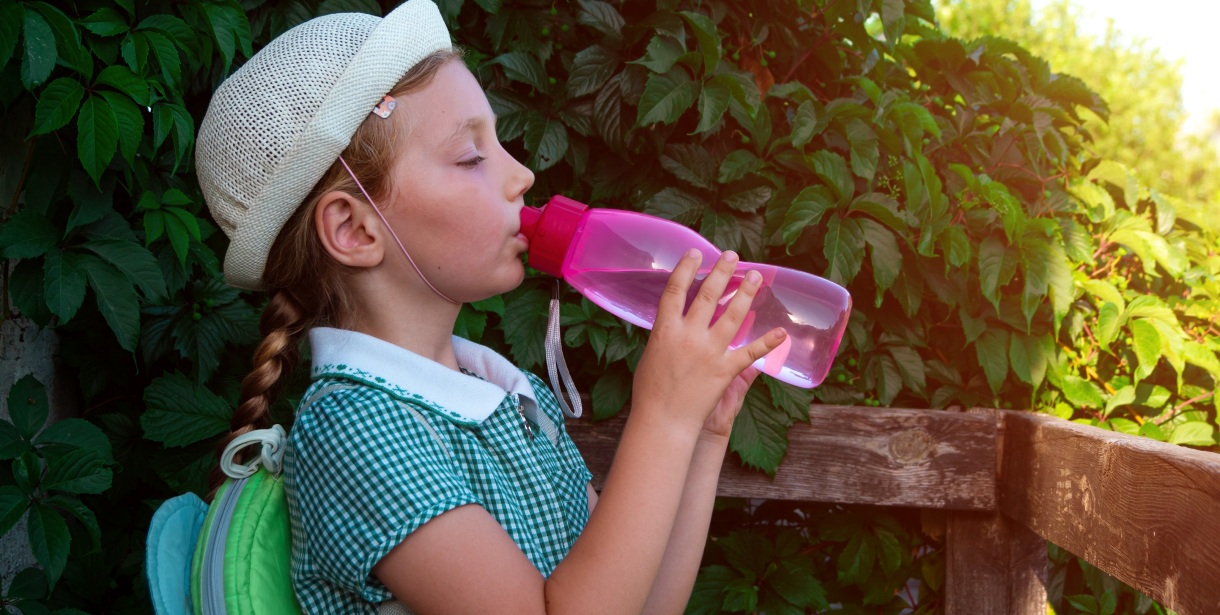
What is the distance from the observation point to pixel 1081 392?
79.4 inches

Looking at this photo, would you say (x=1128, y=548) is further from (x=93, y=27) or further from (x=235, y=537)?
(x=93, y=27)

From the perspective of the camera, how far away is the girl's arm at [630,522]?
1077 mm

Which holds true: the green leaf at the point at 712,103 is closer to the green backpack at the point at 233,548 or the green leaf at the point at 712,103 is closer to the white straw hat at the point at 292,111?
the white straw hat at the point at 292,111

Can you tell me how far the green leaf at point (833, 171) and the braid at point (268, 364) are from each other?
3.37 feet

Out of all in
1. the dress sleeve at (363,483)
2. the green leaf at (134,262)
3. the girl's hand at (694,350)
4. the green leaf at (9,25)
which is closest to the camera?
the dress sleeve at (363,483)

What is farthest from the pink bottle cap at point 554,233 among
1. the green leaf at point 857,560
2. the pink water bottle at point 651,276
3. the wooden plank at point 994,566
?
the wooden plank at point 994,566

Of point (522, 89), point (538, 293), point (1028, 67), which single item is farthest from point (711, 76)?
point (1028, 67)

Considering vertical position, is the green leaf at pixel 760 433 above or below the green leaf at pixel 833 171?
below

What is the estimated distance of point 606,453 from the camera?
76.9 inches

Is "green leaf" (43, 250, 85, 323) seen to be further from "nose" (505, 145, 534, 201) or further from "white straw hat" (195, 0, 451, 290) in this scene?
"nose" (505, 145, 534, 201)

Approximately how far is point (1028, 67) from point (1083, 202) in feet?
1.21

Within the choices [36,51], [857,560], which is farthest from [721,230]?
[36,51]

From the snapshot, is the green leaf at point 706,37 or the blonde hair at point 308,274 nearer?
the blonde hair at point 308,274

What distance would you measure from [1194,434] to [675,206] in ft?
3.93
